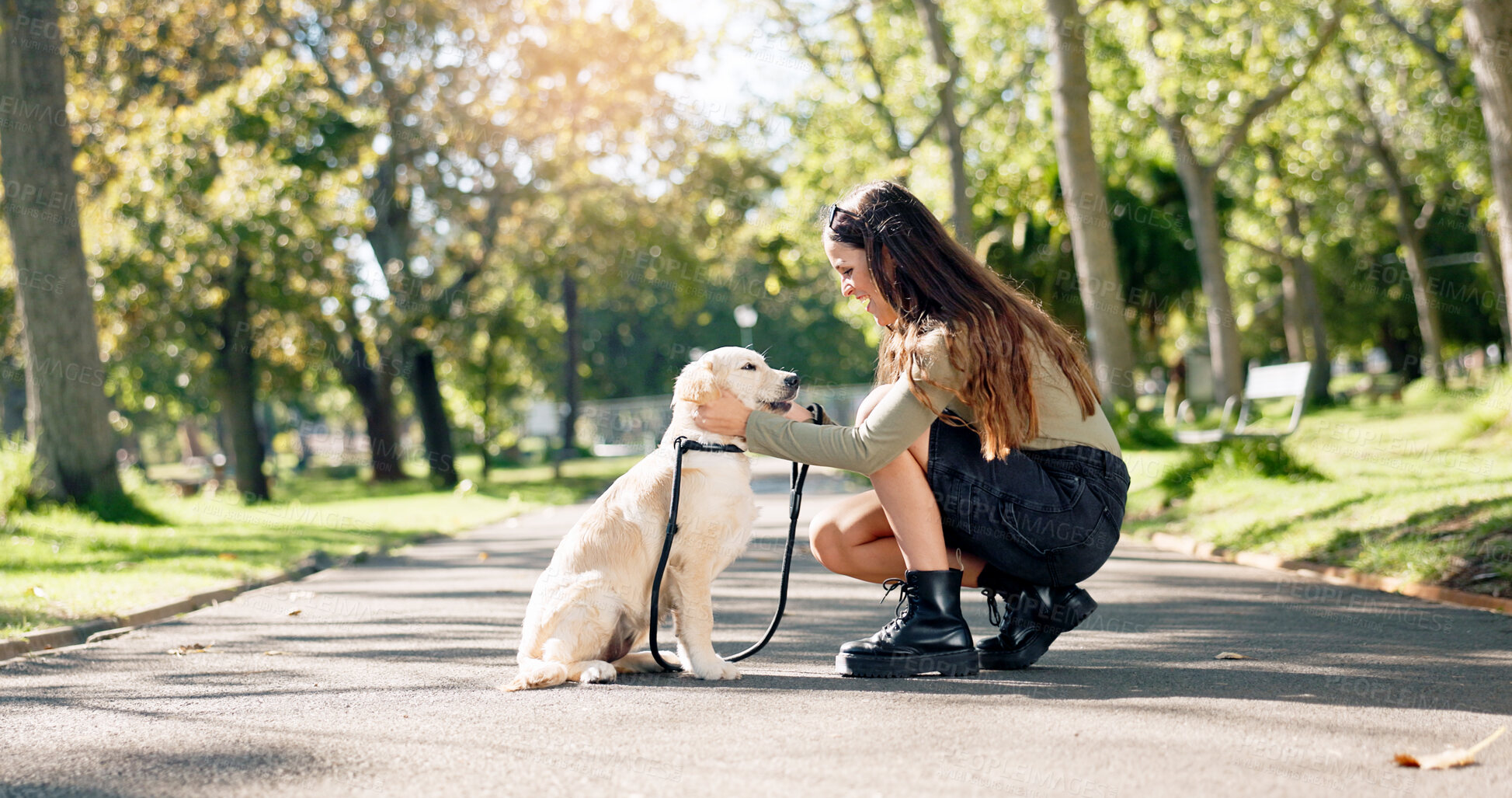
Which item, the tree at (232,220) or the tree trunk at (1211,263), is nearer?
the tree at (232,220)

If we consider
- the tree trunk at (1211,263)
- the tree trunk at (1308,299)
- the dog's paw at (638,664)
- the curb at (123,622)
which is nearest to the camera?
the dog's paw at (638,664)

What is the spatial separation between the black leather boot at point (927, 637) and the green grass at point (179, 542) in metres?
4.76

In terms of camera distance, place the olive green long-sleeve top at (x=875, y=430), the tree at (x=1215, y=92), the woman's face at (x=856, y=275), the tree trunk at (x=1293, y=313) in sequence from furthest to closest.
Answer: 1. the tree trunk at (x=1293, y=313)
2. the tree at (x=1215, y=92)
3. the woman's face at (x=856, y=275)
4. the olive green long-sleeve top at (x=875, y=430)

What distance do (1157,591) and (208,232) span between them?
60.9ft

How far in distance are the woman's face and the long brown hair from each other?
32 millimetres

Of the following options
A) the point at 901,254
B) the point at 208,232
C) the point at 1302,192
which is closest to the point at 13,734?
the point at 901,254

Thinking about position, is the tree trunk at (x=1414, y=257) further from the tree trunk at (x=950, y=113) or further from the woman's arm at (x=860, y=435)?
the woman's arm at (x=860, y=435)

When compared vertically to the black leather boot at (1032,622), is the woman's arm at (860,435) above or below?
above

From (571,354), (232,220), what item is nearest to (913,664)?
(232,220)

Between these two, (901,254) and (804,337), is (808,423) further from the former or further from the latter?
(804,337)

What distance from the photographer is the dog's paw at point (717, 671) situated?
4703 mm

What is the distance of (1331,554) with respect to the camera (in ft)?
28.4

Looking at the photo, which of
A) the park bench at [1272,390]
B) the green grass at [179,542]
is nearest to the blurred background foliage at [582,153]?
the park bench at [1272,390]

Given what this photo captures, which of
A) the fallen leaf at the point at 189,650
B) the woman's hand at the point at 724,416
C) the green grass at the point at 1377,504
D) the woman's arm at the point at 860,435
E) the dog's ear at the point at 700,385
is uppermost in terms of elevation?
the dog's ear at the point at 700,385
